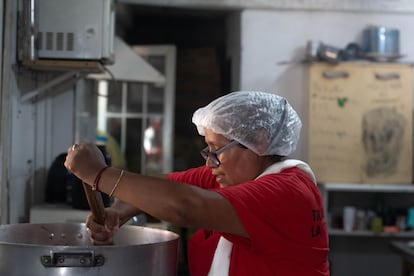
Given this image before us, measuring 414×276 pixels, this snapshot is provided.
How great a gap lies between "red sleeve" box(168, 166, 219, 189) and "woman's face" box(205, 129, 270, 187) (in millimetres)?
195

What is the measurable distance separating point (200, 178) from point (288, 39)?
7.37 feet

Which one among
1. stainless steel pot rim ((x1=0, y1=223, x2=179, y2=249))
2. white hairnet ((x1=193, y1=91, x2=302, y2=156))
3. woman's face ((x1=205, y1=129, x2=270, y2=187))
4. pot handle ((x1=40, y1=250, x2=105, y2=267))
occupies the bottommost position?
stainless steel pot rim ((x1=0, y1=223, x2=179, y2=249))

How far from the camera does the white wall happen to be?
3684mm

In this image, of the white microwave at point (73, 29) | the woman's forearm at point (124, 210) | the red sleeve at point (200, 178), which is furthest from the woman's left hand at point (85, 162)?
the white microwave at point (73, 29)

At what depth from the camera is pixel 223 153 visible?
1397 mm

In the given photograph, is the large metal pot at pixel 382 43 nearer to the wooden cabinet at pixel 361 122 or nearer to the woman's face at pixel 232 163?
Answer: the wooden cabinet at pixel 361 122

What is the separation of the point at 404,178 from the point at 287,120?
236 cm

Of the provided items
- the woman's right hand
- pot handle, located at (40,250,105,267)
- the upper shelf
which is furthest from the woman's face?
the upper shelf

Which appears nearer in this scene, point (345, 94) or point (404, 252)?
point (404, 252)

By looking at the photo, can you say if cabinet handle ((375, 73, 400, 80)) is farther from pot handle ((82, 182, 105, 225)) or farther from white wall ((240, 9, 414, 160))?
pot handle ((82, 182, 105, 225))

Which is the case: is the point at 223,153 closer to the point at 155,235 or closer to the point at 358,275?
the point at 155,235

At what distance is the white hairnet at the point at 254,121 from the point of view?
→ 140 cm

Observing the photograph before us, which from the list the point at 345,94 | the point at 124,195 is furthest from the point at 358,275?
the point at 124,195

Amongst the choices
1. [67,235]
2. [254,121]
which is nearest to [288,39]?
[254,121]
